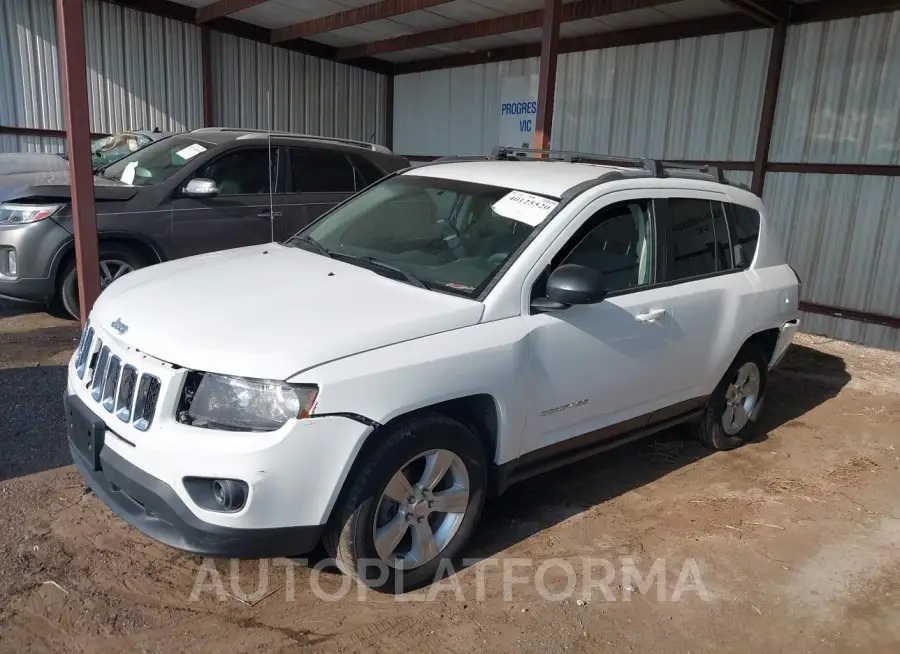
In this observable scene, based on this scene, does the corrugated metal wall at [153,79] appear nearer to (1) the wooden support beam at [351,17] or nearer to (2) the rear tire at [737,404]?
(1) the wooden support beam at [351,17]

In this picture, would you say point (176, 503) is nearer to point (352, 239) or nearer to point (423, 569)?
point (423, 569)

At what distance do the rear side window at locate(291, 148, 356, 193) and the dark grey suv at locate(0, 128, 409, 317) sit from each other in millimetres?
10

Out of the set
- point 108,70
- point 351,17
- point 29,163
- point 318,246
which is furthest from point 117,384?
point 108,70

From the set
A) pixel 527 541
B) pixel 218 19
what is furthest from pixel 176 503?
pixel 218 19

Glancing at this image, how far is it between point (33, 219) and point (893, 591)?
665 centimetres

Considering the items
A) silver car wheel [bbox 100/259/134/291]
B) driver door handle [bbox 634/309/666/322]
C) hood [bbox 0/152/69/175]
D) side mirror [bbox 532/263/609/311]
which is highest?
hood [bbox 0/152/69/175]

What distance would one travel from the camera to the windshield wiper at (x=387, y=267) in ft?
11.1

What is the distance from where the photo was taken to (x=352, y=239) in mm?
4027

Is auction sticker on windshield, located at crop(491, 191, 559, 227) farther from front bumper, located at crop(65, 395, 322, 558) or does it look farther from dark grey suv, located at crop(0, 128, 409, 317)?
dark grey suv, located at crop(0, 128, 409, 317)

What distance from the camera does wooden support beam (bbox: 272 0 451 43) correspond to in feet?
31.3

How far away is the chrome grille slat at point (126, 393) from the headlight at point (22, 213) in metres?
4.14

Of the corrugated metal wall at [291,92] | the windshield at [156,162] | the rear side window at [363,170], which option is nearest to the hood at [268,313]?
the windshield at [156,162]

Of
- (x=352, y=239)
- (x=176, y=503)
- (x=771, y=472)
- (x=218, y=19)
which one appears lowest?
(x=771, y=472)

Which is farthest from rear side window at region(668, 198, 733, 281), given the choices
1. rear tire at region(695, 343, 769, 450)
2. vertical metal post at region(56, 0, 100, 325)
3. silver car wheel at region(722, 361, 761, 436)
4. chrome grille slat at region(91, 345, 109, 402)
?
vertical metal post at region(56, 0, 100, 325)
